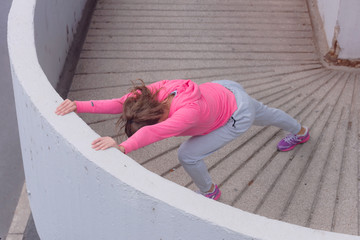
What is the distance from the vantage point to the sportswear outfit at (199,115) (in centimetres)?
318

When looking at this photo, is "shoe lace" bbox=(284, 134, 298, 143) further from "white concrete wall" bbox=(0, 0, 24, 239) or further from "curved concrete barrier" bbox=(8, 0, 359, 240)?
"white concrete wall" bbox=(0, 0, 24, 239)

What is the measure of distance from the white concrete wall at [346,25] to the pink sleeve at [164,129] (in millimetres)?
2785

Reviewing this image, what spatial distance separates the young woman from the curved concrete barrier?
0.41 ft

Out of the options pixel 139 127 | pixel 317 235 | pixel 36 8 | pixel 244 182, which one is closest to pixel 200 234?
pixel 317 235

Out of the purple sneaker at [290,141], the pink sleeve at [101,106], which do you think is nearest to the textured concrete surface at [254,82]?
the purple sneaker at [290,141]

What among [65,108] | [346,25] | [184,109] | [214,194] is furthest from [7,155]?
[346,25]

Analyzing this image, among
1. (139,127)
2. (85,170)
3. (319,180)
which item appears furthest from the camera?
(319,180)

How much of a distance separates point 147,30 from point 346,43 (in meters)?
2.09

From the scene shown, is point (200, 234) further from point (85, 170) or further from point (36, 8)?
point (36, 8)

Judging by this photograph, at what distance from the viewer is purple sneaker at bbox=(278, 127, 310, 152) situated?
443cm

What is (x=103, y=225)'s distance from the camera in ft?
10.1

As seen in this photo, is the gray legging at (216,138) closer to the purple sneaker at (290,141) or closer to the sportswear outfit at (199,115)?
the sportswear outfit at (199,115)

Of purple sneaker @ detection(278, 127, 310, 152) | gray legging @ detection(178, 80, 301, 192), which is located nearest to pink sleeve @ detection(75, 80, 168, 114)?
gray legging @ detection(178, 80, 301, 192)

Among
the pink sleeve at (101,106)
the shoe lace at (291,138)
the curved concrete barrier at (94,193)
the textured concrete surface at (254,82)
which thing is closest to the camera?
the curved concrete barrier at (94,193)
